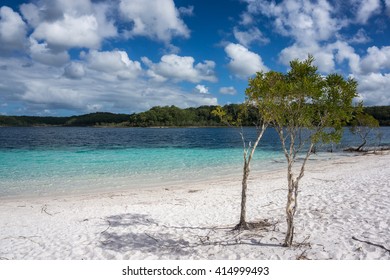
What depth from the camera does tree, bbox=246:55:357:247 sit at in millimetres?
7344

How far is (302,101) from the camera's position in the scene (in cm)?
800

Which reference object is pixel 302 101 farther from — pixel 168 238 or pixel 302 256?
pixel 168 238

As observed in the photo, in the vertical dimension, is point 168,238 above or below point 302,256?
below

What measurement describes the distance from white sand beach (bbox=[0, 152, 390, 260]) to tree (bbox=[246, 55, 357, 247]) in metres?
1.41

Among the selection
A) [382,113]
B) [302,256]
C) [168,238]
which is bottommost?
[168,238]

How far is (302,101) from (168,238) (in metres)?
6.13

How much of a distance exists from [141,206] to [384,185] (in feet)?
42.8

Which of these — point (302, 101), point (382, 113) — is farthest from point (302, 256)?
point (382, 113)

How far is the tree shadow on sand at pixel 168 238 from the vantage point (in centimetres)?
872

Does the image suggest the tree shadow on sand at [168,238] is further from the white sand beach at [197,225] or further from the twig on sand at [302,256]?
the twig on sand at [302,256]

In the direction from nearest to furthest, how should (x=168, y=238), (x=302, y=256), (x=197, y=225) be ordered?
(x=302, y=256) < (x=168, y=238) < (x=197, y=225)

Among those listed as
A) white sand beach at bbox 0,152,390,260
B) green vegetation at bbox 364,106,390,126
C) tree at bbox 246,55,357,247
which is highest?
green vegetation at bbox 364,106,390,126

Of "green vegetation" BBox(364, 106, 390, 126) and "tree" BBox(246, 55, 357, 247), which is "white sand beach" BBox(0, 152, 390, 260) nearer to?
"tree" BBox(246, 55, 357, 247)

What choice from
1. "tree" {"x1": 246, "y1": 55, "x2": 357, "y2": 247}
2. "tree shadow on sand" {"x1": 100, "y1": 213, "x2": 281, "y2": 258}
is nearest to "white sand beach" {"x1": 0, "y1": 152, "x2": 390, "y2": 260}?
"tree shadow on sand" {"x1": 100, "y1": 213, "x2": 281, "y2": 258}
